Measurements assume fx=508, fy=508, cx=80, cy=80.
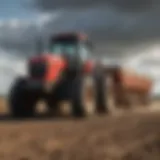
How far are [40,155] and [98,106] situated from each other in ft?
9.53

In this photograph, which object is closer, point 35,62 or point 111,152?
point 111,152

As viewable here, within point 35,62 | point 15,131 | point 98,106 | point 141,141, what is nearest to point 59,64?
point 35,62

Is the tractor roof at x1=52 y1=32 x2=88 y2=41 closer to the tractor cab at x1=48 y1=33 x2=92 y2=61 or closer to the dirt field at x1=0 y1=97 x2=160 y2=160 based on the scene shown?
the tractor cab at x1=48 y1=33 x2=92 y2=61

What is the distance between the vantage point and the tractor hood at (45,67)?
17.5ft

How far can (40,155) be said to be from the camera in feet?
9.46

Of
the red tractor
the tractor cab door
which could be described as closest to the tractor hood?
the red tractor

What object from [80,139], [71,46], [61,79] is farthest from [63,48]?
[80,139]

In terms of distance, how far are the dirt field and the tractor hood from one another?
497 millimetres

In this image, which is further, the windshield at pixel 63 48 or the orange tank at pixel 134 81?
the orange tank at pixel 134 81

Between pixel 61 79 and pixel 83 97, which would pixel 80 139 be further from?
pixel 61 79

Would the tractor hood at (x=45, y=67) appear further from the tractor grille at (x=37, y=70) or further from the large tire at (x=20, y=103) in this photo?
the large tire at (x=20, y=103)

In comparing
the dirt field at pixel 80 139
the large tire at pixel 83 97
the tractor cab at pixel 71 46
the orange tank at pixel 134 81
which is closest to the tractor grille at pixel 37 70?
the tractor cab at pixel 71 46

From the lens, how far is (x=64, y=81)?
534 centimetres

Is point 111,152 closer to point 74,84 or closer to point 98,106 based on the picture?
point 74,84
